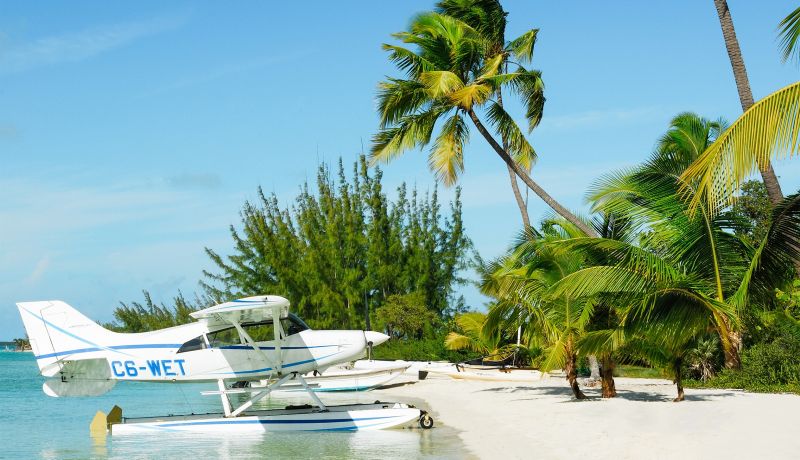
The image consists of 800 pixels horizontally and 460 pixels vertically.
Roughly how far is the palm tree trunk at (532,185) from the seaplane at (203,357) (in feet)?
17.9

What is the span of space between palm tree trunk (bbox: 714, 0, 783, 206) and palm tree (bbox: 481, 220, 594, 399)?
14.1 feet

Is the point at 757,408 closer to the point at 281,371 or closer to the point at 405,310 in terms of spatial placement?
the point at 281,371

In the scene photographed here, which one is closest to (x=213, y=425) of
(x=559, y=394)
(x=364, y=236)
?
(x=559, y=394)

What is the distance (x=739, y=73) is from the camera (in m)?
13.3

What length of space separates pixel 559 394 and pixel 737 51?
936cm

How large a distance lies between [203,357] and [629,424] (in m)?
8.44

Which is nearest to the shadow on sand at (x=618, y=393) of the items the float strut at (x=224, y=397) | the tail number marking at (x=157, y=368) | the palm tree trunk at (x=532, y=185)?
the palm tree trunk at (x=532, y=185)

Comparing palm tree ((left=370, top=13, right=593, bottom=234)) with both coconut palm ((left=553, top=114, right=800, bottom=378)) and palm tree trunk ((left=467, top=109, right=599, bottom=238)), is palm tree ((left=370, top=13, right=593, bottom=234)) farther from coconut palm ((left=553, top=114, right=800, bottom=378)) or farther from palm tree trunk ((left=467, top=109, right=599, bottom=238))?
coconut palm ((left=553, top=114, right=800, bottom=378))

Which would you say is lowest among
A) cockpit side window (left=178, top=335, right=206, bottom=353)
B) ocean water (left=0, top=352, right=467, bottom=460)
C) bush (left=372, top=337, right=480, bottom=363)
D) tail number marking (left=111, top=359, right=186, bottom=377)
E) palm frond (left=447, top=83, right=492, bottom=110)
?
ocean water (left=0, top=352, right=467, bottom=460)

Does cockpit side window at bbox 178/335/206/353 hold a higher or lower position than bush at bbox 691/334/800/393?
→ higher

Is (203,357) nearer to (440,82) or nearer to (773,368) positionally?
(440,82)

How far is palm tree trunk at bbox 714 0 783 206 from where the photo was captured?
12.9 meters

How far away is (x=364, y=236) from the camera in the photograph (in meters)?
47.0

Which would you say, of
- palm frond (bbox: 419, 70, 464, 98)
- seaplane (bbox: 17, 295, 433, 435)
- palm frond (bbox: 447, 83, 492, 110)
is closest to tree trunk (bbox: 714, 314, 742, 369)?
seaplane (bbox: 17, 295, 433, 435)
